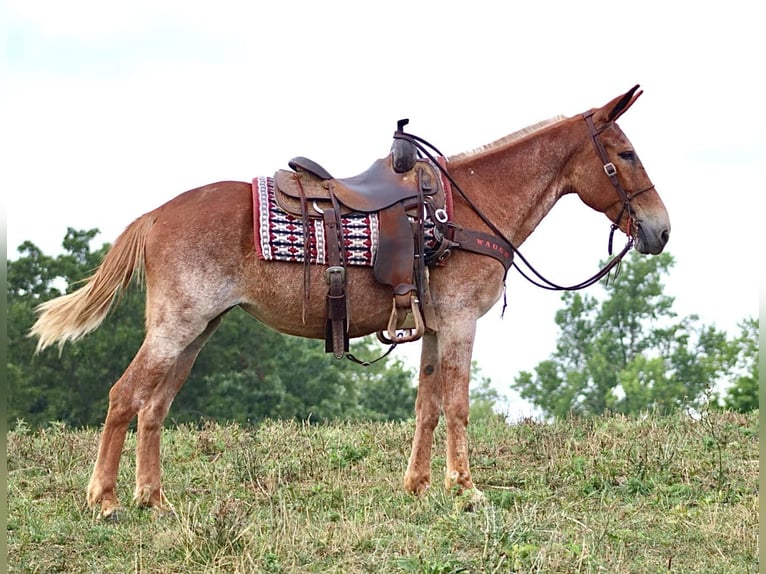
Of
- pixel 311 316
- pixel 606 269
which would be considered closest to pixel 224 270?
pixel 311 316

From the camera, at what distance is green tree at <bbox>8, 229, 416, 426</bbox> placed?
33750 mm

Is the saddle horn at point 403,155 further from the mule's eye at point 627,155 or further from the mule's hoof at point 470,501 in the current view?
the mule's hoof at point 470,501

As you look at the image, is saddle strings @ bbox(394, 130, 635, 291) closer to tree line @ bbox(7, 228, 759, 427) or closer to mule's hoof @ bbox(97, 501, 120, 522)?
mule's hoof @ bbox(97, 501, 120, 522)

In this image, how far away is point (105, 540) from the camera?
6.53 m

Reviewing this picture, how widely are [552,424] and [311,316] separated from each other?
148 inches

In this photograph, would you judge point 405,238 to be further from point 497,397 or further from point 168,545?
point 497,397

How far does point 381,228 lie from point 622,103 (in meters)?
2.33

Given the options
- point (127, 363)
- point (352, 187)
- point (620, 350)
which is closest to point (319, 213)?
point (352, 187)

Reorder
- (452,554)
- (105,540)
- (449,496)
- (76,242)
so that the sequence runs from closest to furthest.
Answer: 1. (452,554)
2. (105,540)
3. (449,496)
4. (76,242)

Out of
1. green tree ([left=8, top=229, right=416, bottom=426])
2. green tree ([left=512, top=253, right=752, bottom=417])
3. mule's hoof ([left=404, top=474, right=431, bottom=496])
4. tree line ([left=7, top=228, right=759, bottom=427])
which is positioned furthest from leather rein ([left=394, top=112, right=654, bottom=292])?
green tree ([left=512, top=253, right=752, bottom=417])

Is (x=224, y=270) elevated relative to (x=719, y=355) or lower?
lower

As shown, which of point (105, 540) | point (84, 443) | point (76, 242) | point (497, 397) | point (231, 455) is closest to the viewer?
point (105, 540)

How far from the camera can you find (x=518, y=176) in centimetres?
810

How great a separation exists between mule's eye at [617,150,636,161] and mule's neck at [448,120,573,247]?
41 centimetres
